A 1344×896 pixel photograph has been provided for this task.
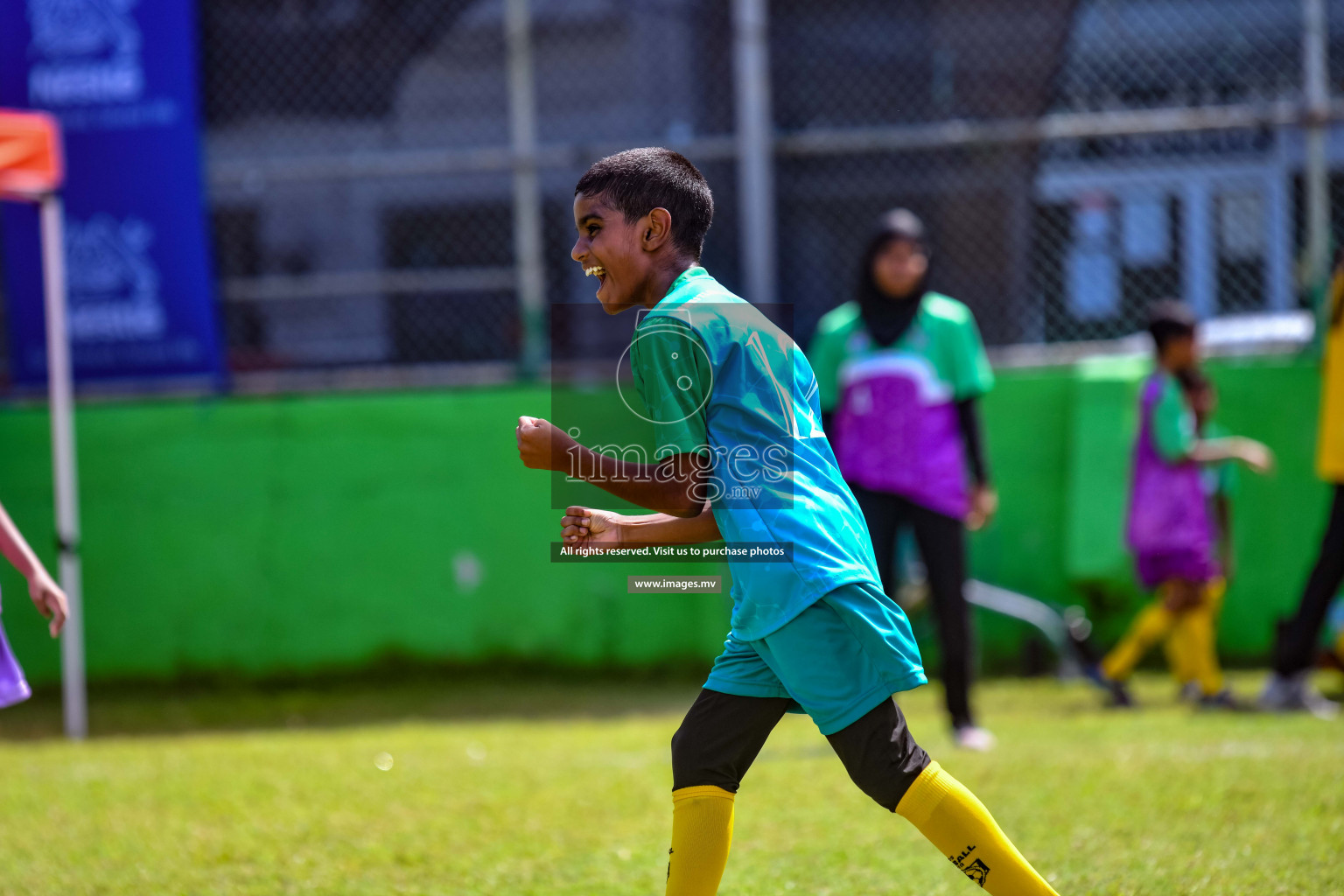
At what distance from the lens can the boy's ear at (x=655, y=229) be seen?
269cm

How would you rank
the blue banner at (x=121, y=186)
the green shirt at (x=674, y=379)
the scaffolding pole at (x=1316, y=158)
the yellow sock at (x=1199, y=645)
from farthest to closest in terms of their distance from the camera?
the blue banner at (x=121, y=186), the scaffolding pole at (x=1316, y=158), the yellow sock at (x=1199, y=645), the green shirt at (x=674, y=379)

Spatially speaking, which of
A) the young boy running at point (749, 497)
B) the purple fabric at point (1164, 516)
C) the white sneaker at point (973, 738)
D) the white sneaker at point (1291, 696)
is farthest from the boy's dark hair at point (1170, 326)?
the young boy running at point (749, 497)

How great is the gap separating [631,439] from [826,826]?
155cm

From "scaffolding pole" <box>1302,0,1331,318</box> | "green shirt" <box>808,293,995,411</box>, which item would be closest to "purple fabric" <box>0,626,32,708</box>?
"green shirt" <box>808,293,995,411</box>

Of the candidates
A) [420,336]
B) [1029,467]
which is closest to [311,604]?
[420,336]

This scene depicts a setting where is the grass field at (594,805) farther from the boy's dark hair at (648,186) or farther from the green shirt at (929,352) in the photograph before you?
the boy's dark hair at (648,186)

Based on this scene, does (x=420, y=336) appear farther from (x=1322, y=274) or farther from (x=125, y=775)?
(x=1322, y=274)

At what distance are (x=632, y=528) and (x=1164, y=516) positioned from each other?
15.1 ft

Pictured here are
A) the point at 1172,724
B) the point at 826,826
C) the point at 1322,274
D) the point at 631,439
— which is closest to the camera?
the point at 826,826

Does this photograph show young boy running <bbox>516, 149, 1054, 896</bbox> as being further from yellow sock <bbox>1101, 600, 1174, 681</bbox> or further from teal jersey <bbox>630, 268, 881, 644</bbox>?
yellow sock <bbox>1101, 600, 1174, 681</bbox>

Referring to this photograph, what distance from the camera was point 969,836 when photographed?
2.66 meters

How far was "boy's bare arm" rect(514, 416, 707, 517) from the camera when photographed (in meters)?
2.56

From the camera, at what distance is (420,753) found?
227 inches

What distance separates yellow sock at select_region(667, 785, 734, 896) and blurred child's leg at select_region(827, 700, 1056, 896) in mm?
292
